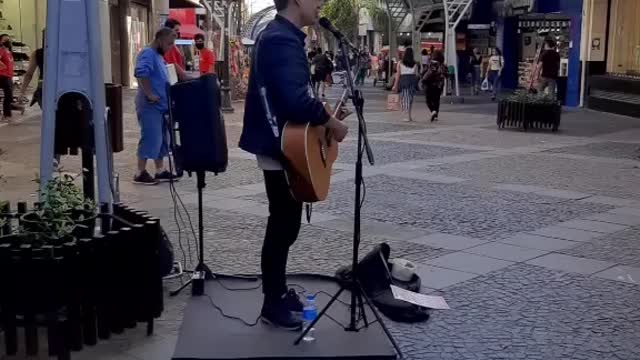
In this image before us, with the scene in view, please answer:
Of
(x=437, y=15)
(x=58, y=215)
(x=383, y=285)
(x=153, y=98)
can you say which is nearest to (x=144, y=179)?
(x=153, y=98)

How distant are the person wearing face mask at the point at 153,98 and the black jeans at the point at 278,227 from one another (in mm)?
4537

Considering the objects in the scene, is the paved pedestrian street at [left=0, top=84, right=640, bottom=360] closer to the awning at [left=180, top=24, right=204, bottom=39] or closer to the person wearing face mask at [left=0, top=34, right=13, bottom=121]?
the person wearing face mask at [left=0, top=34, right=13, bottom=121]

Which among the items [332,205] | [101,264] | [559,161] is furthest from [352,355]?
[559,161]

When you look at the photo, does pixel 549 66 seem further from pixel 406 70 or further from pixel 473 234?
pixel 473 234

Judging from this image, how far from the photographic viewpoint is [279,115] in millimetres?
4078

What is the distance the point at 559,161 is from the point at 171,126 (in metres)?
7.83

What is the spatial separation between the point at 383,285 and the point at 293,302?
27.8 inches

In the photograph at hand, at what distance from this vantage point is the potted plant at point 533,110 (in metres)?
15.6

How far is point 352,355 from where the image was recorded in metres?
4.07

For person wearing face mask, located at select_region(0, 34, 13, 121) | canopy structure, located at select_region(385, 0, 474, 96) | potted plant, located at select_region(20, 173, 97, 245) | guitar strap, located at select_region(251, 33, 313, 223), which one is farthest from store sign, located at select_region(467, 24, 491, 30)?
potted plant, located at select_region(20, 173, 97, 245)

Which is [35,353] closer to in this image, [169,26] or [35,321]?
[35,321]

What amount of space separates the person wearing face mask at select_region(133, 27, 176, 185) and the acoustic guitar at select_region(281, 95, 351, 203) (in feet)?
15.4

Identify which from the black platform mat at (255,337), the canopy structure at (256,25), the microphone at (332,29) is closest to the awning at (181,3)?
the canopy structure at (256,25)

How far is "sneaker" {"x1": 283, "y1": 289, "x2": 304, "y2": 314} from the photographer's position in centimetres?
449
